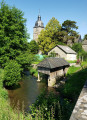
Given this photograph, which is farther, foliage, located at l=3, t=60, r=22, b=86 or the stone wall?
foliage, located at l=3, t=60, r=22, b=86

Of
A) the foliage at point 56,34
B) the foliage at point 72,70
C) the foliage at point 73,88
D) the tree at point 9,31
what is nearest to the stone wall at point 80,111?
the foliage at point 73,88

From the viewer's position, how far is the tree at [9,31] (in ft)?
46.0

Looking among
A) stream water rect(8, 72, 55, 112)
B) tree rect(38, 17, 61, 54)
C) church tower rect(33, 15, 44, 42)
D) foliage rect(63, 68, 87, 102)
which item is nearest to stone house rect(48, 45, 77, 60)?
tree rect(38, 17, 61, 54)

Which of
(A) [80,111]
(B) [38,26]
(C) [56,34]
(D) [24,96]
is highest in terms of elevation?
(B) [38,26]

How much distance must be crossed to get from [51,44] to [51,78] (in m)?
24.4

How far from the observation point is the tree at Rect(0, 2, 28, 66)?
551 inches

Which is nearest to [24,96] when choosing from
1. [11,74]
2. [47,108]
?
[11,74]

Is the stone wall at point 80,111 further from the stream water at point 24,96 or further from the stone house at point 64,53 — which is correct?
the stone house at point 64,53

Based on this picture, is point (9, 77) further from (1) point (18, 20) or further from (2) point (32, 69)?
(2) point (32, 69)

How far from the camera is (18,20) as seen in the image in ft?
50.7

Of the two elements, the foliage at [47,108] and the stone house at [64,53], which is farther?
the stone house at [64,53]

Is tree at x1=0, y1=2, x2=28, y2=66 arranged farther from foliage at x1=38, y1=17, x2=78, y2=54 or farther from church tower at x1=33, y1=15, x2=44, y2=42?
church tower at x1=33, y1=15, x2=44, y2=42

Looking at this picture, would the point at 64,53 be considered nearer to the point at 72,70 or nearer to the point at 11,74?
the point at 72,70

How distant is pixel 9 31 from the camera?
48.7 feet
